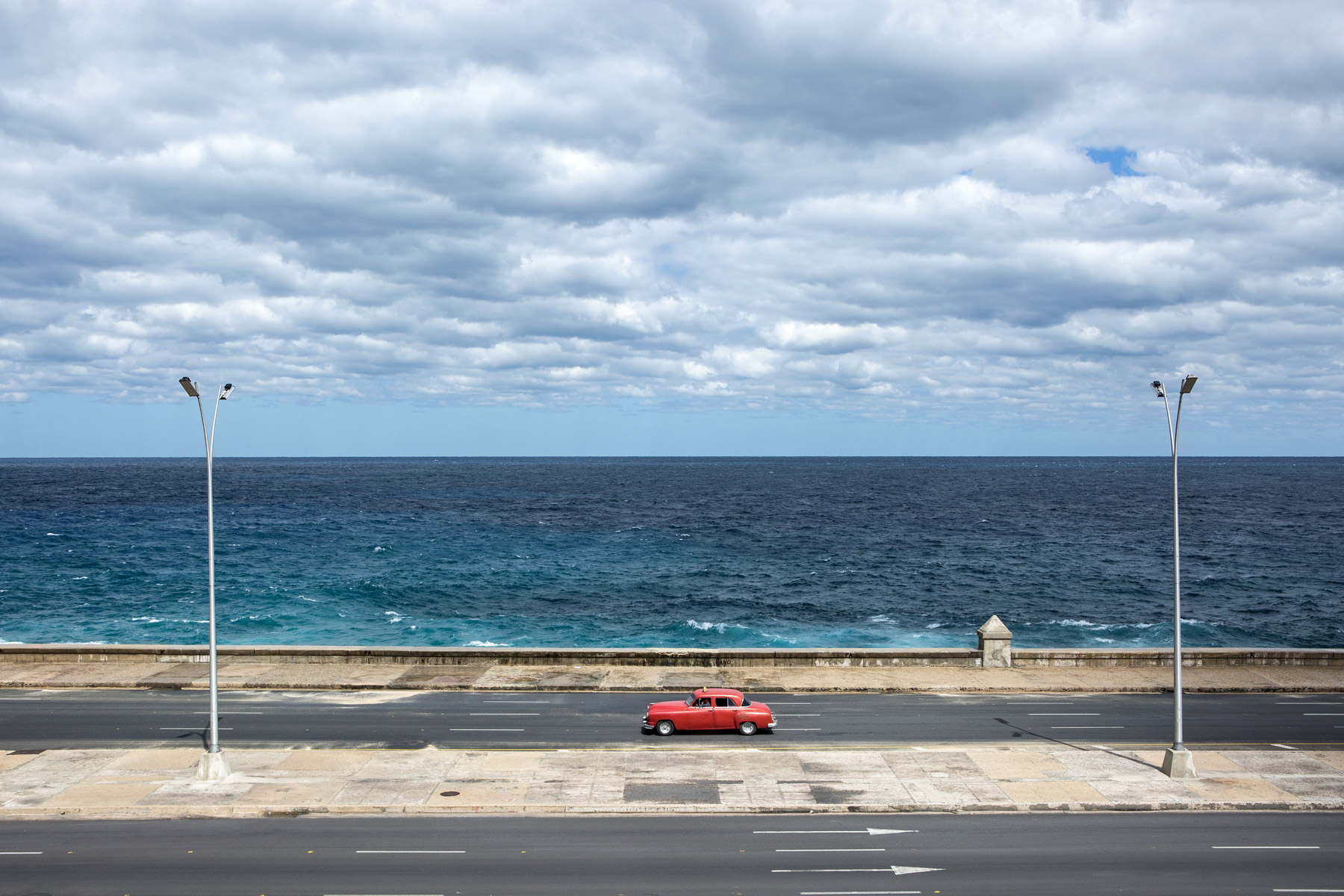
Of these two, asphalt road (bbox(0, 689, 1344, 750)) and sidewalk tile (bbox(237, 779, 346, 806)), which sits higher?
sidewalk tile (bbox(237, 779, 346, 806))

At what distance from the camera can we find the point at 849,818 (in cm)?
2177

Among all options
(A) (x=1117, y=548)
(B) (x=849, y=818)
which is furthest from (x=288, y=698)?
(A) (x=1117, y=548)

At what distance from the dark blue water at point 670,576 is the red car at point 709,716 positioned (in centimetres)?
2835

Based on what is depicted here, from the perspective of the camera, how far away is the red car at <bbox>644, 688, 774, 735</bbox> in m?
28.6

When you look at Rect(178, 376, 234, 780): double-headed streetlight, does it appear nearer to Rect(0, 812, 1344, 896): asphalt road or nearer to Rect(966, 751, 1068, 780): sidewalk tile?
Rect(0, 812, 1344, 896): asphalt road

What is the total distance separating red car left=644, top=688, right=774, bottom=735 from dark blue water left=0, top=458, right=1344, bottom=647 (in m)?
28.3

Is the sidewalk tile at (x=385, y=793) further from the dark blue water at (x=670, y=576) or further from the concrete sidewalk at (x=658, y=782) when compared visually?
the dark blue water at (x=670, y=576)

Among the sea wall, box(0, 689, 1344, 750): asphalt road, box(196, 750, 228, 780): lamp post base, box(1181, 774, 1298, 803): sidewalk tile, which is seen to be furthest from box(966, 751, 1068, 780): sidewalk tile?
box(196, 750, 228, 780): lamp post base

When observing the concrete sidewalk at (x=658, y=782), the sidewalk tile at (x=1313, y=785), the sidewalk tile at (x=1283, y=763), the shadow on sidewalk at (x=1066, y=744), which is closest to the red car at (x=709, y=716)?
the concrete sidewalk at (x=658, y=782)

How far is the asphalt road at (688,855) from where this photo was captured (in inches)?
699

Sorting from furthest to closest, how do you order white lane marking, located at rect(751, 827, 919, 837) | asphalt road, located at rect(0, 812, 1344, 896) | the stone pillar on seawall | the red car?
the stone pillar on seawall, the red car, white lane marking, located at rect(751, 827, 919, 837), asphalt road, located at rect(0, 812, 1344, 896)

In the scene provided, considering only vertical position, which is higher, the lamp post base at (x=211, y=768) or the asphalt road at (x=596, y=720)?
the lamp post base at (x=211, y=768)

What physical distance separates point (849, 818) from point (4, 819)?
65.3 feet

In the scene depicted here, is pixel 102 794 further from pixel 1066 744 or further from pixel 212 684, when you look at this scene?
pixel 1066 744
